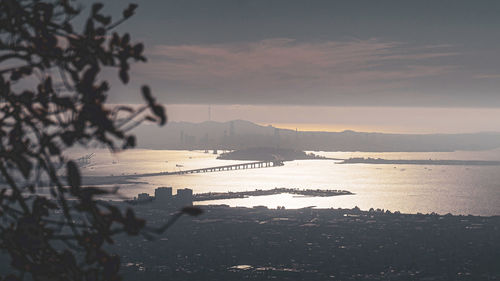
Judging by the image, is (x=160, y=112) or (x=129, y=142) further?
(x=129, y=142)

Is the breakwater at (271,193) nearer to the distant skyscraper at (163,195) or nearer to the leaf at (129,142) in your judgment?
the distant skyscraper at (163,195)

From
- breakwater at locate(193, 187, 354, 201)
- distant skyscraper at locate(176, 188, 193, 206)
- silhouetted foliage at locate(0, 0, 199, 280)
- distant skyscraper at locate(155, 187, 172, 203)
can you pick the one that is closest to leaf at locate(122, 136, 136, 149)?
silhouetted foliage at locate(0, 0, 199, 280)

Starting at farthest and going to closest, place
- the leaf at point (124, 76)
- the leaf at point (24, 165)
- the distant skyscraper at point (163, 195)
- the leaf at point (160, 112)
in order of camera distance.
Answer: the distant skyscraper at point (163, 195) < the leaf at point (124, 76) < the leaf at point (24, 165) < the leaf at point (160, 112)

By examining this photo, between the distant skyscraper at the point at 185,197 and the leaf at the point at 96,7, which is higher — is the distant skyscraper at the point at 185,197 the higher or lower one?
the lower one

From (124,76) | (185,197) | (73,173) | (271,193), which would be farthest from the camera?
(271,193)

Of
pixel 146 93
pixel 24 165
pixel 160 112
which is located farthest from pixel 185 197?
pixel 146 93

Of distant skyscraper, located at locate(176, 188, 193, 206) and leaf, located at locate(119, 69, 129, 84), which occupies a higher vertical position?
leaf, located at locate(119, 69, 129, 84)

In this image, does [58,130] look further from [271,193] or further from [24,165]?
[271,193]

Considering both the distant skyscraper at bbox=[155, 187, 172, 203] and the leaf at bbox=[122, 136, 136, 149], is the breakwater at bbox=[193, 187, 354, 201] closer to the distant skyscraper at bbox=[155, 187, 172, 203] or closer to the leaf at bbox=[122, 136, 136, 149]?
the distant skyscraper at bbox=[155, 187, 172, 203]

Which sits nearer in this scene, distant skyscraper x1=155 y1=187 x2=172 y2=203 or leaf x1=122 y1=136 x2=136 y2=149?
leaf x1=122 y1=136 x2=136 y2=149

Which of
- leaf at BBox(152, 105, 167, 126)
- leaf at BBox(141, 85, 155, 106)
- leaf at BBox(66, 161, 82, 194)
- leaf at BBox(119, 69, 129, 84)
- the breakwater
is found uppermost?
leaf at BBox(119, 69, 129, 84)

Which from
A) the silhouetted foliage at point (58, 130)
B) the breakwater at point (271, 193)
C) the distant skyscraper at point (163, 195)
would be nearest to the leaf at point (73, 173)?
the silhouetted foliage at point (58, 130)

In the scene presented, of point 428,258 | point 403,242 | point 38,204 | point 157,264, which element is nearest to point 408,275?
point 428,258
